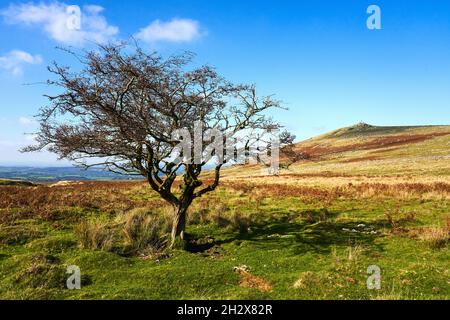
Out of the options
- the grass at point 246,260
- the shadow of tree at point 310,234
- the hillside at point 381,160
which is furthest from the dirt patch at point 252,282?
the hillside at point 381,160

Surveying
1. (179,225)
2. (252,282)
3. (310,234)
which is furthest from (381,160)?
(252,282)

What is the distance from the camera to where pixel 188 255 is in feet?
47.7

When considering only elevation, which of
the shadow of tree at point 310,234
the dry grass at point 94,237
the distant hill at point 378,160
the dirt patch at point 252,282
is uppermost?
the distant hill at point 378,160

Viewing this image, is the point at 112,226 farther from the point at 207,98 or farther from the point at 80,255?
the point at 207,98

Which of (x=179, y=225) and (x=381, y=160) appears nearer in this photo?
(x=179, y=225)

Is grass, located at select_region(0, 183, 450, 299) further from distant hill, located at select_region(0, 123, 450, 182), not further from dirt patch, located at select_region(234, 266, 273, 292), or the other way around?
distant hill, located at select_region(0, 123, 450, 182)

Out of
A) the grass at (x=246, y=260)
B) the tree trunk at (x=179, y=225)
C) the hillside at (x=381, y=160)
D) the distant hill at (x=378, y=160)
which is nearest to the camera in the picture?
the grass at (x=246, y=260)

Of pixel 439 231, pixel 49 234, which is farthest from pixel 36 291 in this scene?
pixel 439 231

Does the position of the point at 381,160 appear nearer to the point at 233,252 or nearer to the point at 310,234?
the point at 310,234

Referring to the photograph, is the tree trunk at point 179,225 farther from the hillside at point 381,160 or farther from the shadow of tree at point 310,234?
the hillside at point 381,160

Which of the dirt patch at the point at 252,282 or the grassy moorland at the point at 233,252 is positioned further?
the dirt patch at the point at 252,282

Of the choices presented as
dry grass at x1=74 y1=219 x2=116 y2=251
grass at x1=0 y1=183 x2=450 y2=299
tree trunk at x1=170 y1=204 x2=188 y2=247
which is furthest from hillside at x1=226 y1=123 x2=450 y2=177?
dry grass at x1=74 y1=219 x2=116 y2=251

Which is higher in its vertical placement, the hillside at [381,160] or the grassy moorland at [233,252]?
the hillside at [381,160]

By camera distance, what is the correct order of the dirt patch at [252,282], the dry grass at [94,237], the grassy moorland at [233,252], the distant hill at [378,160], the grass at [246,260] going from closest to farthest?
the grass at [246,260] < the grassy moorland at [233,252] < the dirt patch at [252,282] < the dry grass at [94,237] < the distant hill at [378,160]
